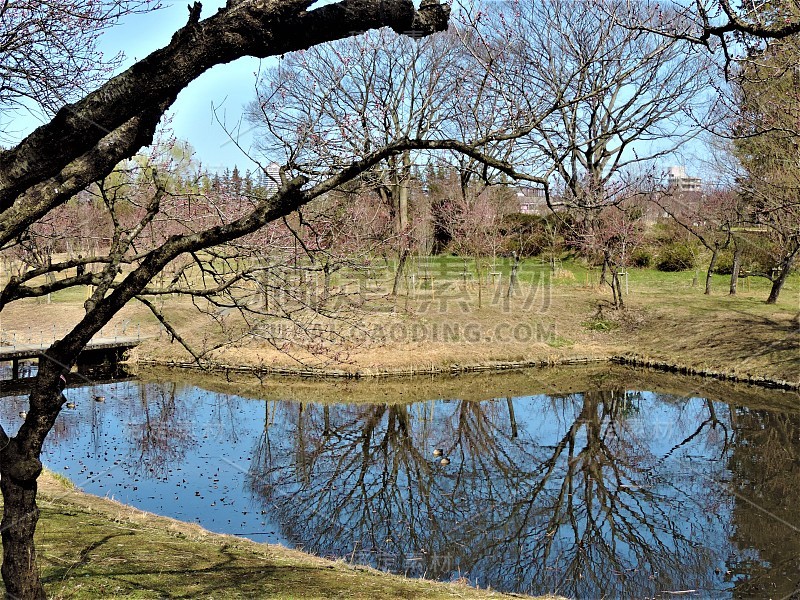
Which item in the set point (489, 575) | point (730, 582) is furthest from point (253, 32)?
point (730, 582)

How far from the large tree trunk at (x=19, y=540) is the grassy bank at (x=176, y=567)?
34.9 inches

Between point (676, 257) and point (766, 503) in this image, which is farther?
point (676, 257)

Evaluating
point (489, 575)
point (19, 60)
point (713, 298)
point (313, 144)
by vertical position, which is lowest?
point (489, 575)

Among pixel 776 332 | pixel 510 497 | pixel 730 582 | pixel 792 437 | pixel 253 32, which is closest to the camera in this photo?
pixel 253 32

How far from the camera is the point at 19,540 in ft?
12.8

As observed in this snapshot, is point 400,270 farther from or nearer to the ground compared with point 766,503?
farther from the ground

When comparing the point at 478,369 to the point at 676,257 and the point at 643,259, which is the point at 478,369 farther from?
the point at 643,259

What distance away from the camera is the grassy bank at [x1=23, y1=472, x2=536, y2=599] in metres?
5.31

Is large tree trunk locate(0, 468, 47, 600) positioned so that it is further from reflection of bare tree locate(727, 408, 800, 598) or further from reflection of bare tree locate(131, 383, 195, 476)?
reflection of bare tree locate(131, 383, 195, 476)

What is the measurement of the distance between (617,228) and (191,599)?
19774 mm

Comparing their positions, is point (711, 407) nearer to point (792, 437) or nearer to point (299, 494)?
point (792, 437)

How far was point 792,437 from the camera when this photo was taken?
1298cm

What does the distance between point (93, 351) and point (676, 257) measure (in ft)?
81.7

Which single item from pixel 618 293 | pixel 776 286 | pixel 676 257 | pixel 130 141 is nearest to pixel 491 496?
pixel 130 141
